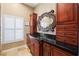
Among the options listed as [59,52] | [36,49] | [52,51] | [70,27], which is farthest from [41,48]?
[70,27]

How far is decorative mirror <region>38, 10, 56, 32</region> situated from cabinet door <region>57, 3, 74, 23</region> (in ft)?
0.29

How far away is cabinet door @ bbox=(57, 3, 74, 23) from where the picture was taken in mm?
1323

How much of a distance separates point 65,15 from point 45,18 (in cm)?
28

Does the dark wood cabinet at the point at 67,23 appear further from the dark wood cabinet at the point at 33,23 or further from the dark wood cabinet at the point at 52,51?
the dark wood cabinet at the point at 33,23

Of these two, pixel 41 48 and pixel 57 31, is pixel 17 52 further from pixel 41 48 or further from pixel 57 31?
pixel 57 31

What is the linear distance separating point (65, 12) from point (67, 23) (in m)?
0.15

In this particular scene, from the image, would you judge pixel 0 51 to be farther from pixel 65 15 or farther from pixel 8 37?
pixel 65 15

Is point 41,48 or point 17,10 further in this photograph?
point 41,48

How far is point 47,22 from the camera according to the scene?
146 cm

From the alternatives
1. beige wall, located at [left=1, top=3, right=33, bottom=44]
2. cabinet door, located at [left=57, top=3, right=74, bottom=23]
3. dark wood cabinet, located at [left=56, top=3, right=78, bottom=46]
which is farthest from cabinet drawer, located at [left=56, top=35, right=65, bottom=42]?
beige wall, located at [left=1, top=3, right=33, bottom=44]

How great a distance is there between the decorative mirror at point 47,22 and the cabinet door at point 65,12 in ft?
0.29

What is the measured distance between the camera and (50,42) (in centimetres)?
143

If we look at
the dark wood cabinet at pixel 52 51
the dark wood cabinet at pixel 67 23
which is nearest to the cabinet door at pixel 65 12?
the dark wood cabinet at pixel 67 23

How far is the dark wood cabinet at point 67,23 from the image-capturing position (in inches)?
50.3
